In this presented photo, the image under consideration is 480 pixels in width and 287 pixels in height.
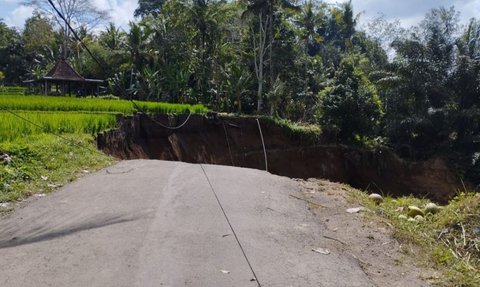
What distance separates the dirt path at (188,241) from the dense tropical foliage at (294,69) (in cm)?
2151

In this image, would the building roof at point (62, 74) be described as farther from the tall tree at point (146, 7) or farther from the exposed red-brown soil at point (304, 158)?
the tall tree at point (146, 7)

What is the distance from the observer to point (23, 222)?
6098 mm

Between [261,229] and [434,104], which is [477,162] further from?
[261,229]

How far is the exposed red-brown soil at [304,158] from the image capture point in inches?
971

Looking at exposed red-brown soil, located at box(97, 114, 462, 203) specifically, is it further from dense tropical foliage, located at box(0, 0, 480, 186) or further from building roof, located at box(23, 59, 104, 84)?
building roof, located at box(23, 59, 104, 84)

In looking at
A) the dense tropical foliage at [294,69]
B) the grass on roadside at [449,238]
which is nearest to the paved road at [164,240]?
the grass on roadside at [449,238]

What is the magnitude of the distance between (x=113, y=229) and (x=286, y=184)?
172 inches

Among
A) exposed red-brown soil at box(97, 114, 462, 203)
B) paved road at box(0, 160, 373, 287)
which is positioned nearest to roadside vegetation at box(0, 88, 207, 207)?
paved road at box(0, 160, 373, 287)

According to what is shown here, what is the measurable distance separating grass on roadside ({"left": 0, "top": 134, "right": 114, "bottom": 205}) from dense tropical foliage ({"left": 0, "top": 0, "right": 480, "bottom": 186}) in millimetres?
20043

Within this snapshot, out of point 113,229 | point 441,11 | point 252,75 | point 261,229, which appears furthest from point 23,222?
point 252,75

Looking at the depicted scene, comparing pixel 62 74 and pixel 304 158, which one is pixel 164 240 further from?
pixel 62 74

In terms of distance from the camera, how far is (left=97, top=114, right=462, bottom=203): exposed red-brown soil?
80.9ft

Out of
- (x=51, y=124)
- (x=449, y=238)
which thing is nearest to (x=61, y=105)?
(x=51, y=124)

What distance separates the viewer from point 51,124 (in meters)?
12.5
